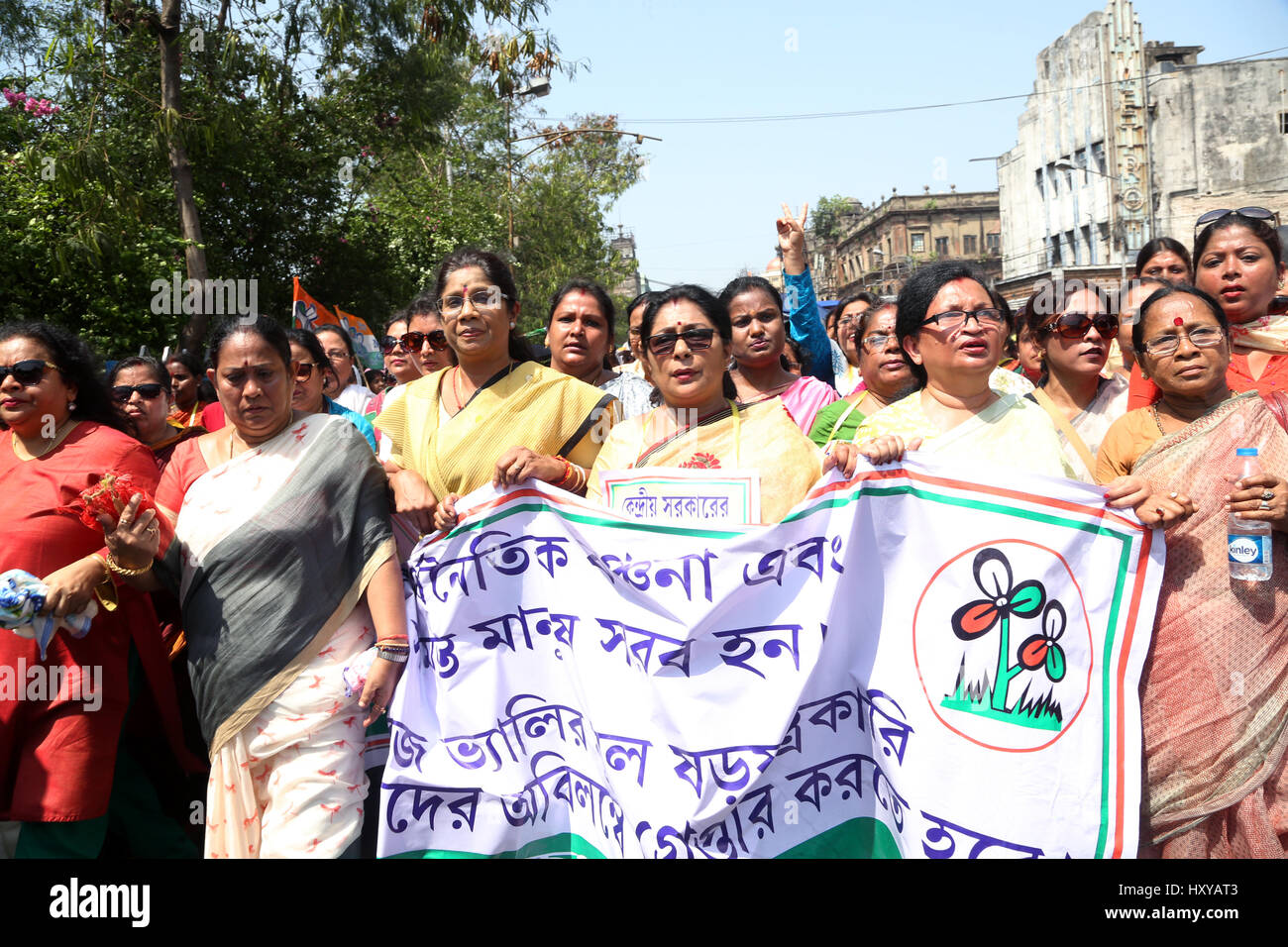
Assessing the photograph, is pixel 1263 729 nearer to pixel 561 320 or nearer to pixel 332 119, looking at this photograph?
pixel 561 320

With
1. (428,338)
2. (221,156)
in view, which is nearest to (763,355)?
(428,338)

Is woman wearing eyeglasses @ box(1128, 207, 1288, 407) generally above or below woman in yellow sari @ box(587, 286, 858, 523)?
above

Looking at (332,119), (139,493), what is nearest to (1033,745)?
(139,493)

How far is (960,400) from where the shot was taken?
3.07 metres

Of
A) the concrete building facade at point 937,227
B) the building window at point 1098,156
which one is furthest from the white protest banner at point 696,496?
the concrete building facade at point 937,227

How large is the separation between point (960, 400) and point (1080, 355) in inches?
44.6

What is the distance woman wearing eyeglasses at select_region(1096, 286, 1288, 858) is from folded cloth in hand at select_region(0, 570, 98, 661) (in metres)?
3.17

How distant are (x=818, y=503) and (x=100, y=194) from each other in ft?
28.2

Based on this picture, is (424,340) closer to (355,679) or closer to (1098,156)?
(355,679)

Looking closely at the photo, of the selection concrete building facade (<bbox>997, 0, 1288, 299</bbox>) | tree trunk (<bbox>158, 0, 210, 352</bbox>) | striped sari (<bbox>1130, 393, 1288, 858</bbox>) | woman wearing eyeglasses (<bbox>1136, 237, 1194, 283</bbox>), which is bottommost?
striped sari (<bbox>1130, 393, 1288, 858</bbox>)

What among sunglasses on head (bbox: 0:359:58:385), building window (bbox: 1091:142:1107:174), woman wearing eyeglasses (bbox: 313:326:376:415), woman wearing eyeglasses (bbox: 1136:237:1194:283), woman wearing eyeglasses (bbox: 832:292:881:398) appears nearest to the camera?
sunglasses on head (bbox: 0:359:58:385)

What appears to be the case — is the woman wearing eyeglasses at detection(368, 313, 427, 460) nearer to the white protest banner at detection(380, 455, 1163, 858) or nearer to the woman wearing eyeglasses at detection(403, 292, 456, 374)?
the woman wearing eyeglasses at detection(403, 292, 456, 374)

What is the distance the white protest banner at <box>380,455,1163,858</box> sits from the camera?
2.78m

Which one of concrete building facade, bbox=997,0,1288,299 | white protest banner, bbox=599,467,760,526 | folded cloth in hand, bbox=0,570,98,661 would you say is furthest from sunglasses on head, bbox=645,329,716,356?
concrete building facade, bbox=997,0,1288,299
